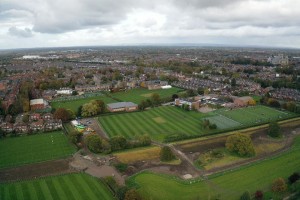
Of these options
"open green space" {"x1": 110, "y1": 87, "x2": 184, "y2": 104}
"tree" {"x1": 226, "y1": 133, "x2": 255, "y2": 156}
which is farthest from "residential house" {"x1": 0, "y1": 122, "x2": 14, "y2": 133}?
"tree" {"x1": 226, "y1": 133, "x2": 255, "y2": 156}

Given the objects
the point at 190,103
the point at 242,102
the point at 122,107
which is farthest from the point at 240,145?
the point at 122,107

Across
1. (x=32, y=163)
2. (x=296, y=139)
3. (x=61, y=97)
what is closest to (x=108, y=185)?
(x=32, y=163)

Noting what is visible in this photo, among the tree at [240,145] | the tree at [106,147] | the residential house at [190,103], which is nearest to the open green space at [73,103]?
the residential house at [190,103]

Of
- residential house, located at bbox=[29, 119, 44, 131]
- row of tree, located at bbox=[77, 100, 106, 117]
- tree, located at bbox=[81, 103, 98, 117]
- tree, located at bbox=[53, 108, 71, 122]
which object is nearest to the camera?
residential house, located at bbox=[29, 119, 44, 131]

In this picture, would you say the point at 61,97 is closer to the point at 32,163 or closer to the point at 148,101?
the point at 148,101

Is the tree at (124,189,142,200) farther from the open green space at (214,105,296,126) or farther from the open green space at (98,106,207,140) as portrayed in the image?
the open green space at (214,105,296,126)

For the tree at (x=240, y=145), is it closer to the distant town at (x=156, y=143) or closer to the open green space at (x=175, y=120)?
the distant town at (x=156, y=143)
